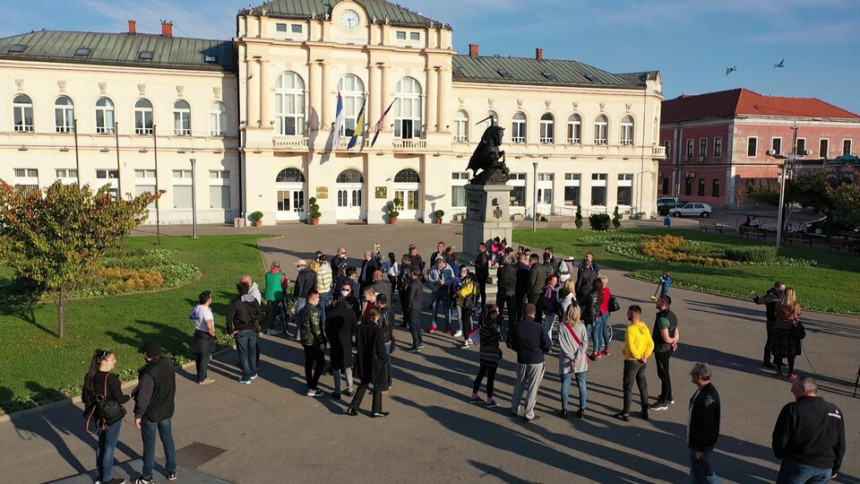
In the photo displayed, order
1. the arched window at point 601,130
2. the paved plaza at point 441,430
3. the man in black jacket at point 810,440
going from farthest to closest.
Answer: the arched window at point 601,130 < the paved plaza at point 441,430 < the man in black jacket at point 810,440

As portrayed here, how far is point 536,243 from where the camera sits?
1328 inches

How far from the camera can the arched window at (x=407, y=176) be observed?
46.7 metres

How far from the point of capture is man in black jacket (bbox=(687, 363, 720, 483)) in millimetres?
7672

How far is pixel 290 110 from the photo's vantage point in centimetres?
4416

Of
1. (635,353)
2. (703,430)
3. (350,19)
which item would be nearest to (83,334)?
(635,353)

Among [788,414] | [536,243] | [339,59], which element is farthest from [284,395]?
[339,59]

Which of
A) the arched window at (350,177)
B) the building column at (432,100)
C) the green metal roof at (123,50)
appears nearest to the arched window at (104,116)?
the green metal roof at (123,50)

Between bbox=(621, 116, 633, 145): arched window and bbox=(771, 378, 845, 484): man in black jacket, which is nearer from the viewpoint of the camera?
bbox=(771, 378, 845, 484): man in black jacket

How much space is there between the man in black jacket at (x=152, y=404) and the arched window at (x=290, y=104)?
37320 mm

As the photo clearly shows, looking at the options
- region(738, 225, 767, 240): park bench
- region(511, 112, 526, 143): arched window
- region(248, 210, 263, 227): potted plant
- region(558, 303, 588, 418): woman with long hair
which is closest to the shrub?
region(738, 225, 767, 240): park bench

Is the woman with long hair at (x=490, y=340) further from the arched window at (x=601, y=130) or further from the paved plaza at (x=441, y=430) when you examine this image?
the arched window at (x=601, y=130)

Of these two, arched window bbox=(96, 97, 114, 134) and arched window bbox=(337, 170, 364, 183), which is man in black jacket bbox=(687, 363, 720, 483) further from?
arched window bbox=(96, 97, 114, 134)

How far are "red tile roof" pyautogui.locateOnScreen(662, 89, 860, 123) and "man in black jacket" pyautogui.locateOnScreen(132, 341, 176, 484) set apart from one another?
212ft

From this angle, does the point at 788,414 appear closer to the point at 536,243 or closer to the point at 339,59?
the point at 536,243
